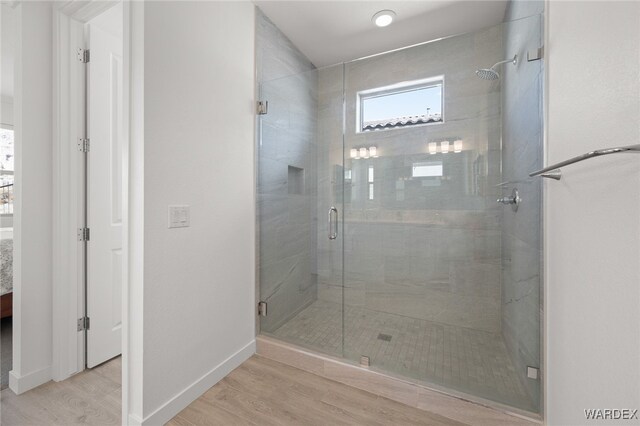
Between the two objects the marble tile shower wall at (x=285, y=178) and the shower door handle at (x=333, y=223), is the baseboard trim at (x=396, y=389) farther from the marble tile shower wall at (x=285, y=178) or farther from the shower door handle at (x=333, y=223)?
the shower door handle at (x=333, y=223)

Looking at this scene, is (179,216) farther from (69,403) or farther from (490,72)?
(490,72)

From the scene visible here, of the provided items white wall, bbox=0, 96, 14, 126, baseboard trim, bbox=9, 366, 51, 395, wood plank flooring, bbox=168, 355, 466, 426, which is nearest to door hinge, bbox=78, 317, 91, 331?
baseboard trim, bbox=9, 366, 51, 395

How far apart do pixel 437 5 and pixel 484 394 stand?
2700 millimetres

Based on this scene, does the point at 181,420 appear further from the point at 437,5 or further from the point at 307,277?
the point at 437,5

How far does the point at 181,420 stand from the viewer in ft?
4.50

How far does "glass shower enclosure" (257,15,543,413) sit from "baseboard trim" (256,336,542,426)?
0.24 ft

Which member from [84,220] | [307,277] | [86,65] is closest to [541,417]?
[307,277]

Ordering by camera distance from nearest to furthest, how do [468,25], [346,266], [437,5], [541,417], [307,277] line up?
[541,417] < [437,5] < [468,25] < [346,266] < [307,277]

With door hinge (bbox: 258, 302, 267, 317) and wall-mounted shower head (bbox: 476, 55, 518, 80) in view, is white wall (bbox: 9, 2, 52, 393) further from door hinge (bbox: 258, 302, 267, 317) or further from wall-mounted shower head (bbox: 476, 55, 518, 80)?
wall-mounted shower head (bbox: 476, 55, 518, 80)

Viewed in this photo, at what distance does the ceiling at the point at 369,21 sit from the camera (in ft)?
6.50

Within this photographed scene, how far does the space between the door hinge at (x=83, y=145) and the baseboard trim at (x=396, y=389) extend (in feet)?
6.08

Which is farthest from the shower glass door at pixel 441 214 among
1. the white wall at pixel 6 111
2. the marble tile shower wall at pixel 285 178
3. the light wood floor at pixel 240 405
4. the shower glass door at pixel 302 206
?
the white wall at pixel 6 111

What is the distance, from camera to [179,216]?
1.42 meters

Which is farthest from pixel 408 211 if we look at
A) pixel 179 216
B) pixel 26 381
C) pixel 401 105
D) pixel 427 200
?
pixel 26 381
